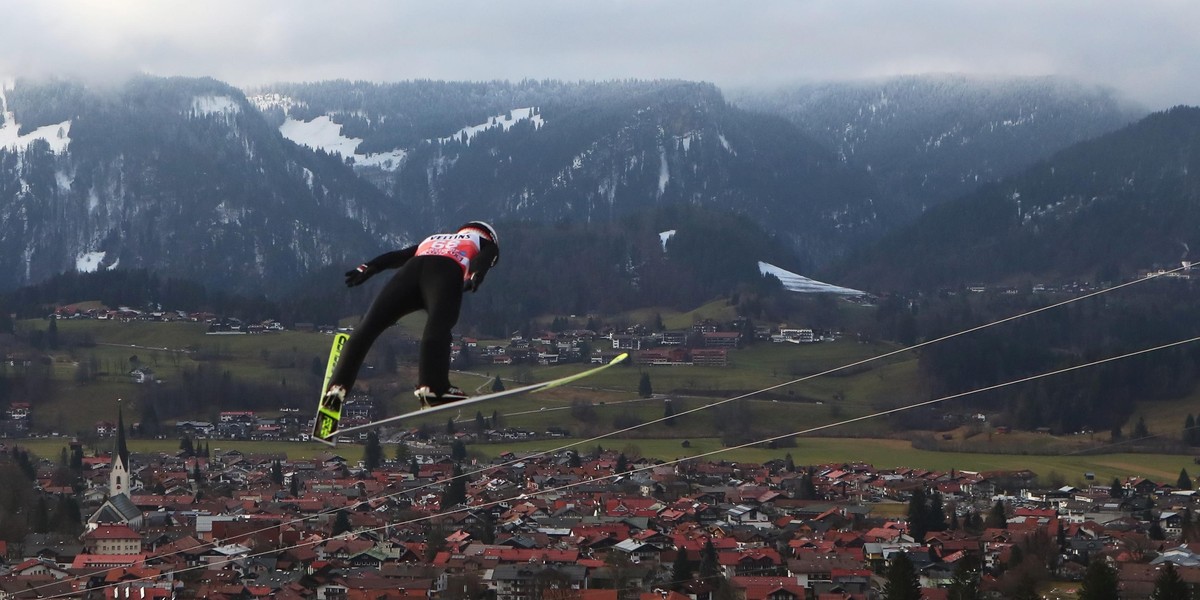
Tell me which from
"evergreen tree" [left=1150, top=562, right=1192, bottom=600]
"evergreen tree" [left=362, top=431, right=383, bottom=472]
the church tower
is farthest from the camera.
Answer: "evergreen tree" [left=362, top=431, right=383, bottom=472]

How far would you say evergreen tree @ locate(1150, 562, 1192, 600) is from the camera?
52906 millimetres

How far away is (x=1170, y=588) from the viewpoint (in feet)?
176

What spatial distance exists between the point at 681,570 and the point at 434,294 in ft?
190

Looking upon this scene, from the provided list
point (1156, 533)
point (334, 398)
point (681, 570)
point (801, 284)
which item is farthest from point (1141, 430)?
point (334, 398)

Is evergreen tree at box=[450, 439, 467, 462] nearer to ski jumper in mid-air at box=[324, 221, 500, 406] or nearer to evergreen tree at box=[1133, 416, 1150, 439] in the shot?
evergreen tree at box=[1133, 416, 1150, 439]

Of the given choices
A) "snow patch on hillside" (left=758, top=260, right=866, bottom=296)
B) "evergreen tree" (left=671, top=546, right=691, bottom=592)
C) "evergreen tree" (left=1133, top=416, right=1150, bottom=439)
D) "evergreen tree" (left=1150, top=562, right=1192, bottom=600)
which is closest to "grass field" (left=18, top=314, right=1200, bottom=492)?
"evergreen tree" (left=1133, top=416, right=1150, bottom=439)

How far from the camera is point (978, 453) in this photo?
102375mm

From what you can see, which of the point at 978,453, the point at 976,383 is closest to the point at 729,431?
the point at 978,453

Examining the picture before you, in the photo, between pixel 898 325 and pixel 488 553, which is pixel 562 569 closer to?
pixel 488 553

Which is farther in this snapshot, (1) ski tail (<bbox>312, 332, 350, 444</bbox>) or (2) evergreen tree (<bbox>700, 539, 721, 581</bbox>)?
(2) evergreen tree (<bbox>700, 539, 721, 581</bbox>)

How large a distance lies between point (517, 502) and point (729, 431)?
63.2 feet

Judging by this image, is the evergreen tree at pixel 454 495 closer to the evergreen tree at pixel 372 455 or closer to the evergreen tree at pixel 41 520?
the evergreen tree at pixel 372 455

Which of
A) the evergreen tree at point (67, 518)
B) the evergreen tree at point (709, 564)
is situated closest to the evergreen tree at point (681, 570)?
the evergreen tree at point (709, 564)

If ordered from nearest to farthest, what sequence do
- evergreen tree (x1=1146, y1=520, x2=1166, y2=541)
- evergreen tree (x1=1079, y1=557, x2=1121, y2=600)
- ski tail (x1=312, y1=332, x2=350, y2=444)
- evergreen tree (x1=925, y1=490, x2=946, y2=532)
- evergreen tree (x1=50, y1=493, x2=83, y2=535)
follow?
ski tail (x1=312, y1=332, x2=350, y2=444) → evergreen tree (x1=1079, y1=557, x2=1121, y2=600) → evergreen tree (x1=1146, y1=520, x2=1166, y2=541) → evergreen tree (x1=925, y1=490, x2=946, y2=532) → evergreen tree (x1=50, y1=493, x2=83, y2=535)
